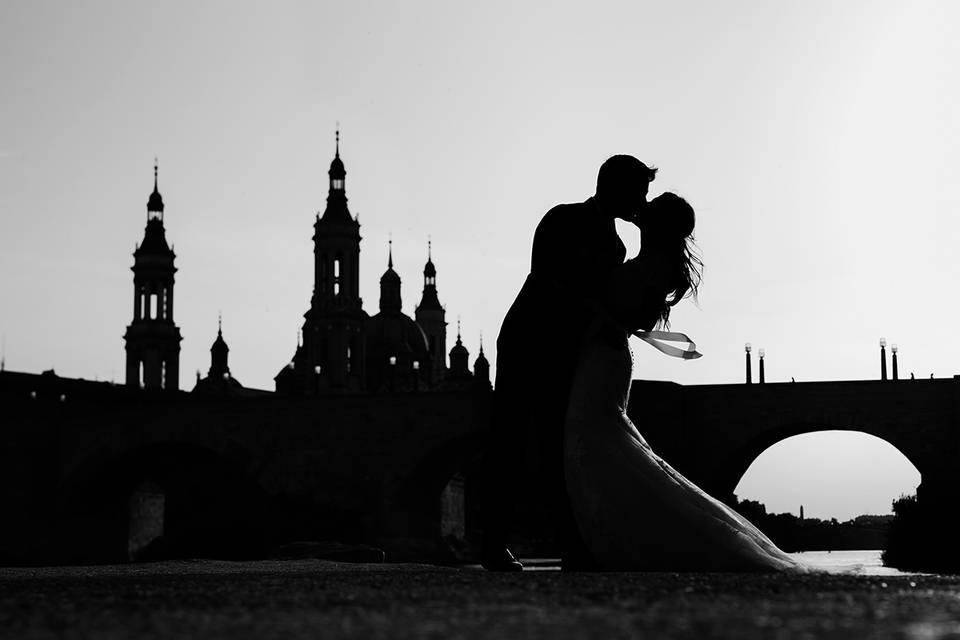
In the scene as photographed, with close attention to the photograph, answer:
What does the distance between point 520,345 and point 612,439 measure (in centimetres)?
97

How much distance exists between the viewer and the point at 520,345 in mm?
8945

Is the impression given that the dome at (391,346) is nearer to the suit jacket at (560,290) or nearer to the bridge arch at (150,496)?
the bridge arch at (150,496)

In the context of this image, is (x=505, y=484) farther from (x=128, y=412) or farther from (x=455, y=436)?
(x=128, y=412)

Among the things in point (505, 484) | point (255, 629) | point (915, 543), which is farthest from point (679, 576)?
point (915, 543)

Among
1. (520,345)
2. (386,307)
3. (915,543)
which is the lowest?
(915,543)

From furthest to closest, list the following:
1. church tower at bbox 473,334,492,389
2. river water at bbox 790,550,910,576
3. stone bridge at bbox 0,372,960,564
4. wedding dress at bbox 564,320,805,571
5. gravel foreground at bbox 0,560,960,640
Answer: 1. church tower at bbox 473,334,492,389
2. stone bridge at bbox 0,372,960,564
3. river water at bbox 790,550,910,576
4. wedding dress at bbox 564,320,805,571
5. gravel foreground at bbox 0,560,960,640

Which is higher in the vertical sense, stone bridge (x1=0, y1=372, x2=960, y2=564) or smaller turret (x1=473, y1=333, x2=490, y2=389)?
smaller turret (x1=473, y1=333, x2=490, y2=389)

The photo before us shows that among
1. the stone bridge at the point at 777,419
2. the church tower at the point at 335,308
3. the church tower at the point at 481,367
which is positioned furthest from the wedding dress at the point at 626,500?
the church tower at the point at 481,367

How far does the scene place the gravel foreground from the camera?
14.1ft

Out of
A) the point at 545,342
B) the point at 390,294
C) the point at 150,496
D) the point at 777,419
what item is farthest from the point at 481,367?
the point at 545,342

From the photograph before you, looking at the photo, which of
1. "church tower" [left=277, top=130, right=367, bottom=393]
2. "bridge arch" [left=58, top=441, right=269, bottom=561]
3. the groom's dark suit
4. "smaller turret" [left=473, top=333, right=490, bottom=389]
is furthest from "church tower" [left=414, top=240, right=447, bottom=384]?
the groom's dark suit

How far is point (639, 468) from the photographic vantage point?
812cm

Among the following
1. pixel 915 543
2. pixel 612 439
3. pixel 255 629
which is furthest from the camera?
pixel 915 543

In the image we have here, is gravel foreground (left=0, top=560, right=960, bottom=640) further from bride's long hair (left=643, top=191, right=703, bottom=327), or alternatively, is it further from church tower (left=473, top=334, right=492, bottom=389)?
church tower (left=473, top=334, right=492, bottom=389)
